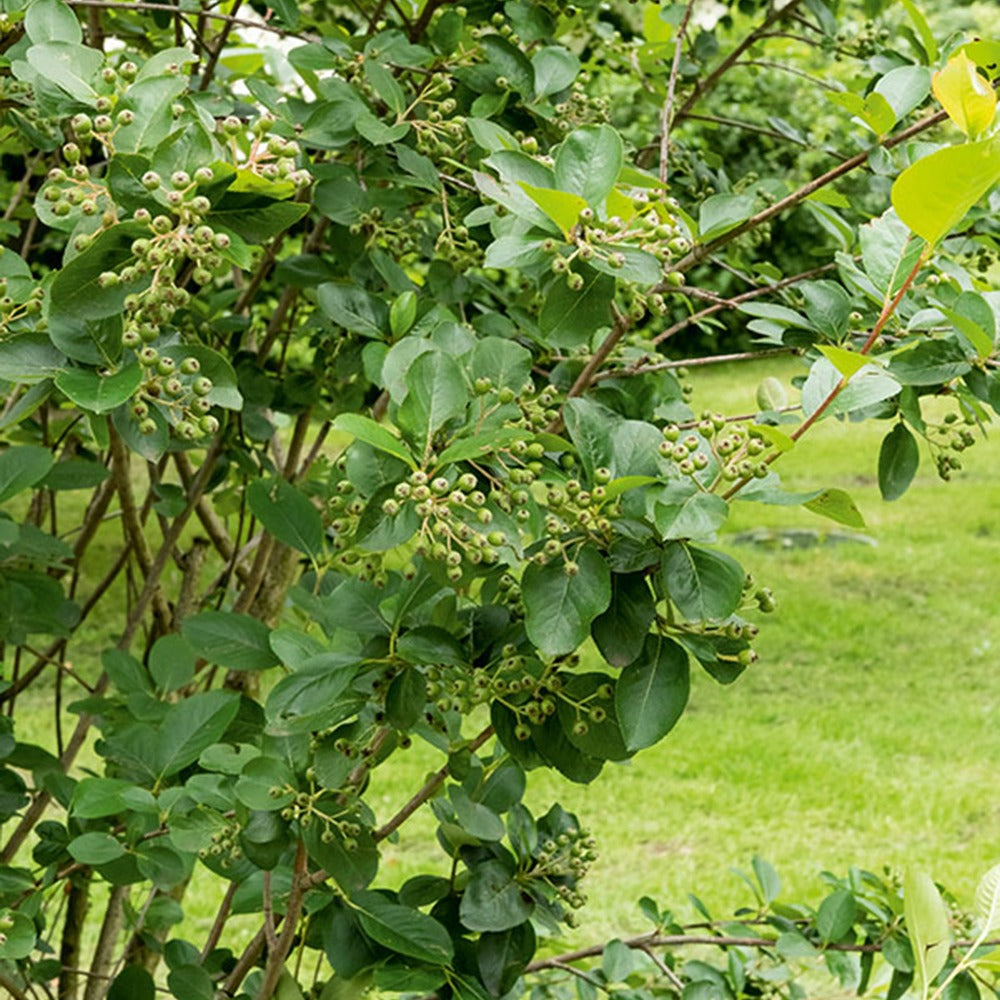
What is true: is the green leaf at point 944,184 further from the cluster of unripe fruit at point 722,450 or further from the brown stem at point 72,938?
the brown stem at point 72,938

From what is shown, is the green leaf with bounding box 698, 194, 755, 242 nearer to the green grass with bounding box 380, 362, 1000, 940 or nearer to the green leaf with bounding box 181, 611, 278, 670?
the green leaf with bounding box 181, 611, 278, 670

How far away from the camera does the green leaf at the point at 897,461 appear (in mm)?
1272

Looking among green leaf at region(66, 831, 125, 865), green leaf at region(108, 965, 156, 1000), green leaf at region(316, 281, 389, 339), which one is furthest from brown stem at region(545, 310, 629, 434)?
green leaf at region(108, 965, 156, 1000)

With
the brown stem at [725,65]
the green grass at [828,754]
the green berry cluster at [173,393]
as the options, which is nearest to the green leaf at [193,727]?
the green berry cluster at [173,393]

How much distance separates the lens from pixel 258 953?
5.07 ft

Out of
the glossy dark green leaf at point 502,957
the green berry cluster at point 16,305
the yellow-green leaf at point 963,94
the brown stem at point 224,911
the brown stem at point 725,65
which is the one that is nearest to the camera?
the yellow-green leaf at point 963,94

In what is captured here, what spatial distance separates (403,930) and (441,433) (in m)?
0.53

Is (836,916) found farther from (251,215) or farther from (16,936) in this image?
(251,215)

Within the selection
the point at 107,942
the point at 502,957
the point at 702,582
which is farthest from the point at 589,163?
the point at 107,942

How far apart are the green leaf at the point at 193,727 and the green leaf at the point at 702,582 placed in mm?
605

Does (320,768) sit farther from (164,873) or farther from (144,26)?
(144,26)

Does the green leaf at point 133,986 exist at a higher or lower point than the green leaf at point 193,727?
lower

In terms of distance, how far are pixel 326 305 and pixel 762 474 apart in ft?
1.93

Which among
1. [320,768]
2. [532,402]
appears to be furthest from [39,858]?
[532,402]
